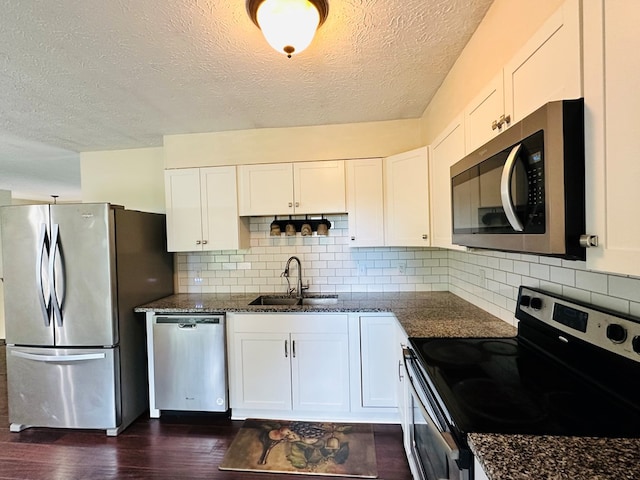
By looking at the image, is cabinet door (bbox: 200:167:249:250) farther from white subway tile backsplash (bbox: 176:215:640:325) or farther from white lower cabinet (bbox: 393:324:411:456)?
white lower cabinet (bbox: 393:324:411:456)

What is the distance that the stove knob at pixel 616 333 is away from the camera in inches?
39.0

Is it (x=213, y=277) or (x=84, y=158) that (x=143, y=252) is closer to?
(x=213, y=277)

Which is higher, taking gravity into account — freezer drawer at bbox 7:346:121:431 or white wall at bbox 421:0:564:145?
white wall at bbox 421:0:564:145

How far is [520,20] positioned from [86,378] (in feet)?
11.5

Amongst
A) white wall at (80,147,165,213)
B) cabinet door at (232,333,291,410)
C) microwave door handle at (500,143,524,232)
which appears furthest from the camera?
white wall at (80,147,165,213)

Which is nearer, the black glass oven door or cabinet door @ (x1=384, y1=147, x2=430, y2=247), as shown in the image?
the black glass oven door

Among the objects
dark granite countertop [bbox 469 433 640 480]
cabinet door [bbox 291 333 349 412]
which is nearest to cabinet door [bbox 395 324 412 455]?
cabinet door [bbox 291 333 349 412]

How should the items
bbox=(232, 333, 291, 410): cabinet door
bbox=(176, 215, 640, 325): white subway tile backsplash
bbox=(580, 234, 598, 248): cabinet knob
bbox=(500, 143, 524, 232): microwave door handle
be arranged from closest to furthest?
1. bbox=(580, 234, 598, 248): cabinet knob
2. bbox=(500, 143, 524, 232): microwave door handle
3. bbox=(232, 333, 291, 410): cabinet door
4. bbox=(176, 215, 640, 325): white subway tile backsplash

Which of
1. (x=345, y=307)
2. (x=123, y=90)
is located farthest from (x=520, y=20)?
(x=123, y=90)

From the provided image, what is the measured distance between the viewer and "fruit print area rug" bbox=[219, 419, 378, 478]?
2.02 meters

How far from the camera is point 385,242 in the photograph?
275 cm

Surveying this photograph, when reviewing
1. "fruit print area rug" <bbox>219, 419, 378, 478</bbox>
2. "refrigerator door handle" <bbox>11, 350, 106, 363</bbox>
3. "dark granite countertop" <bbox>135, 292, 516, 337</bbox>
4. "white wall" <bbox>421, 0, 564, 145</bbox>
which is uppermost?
"white wall" <bbox>421, 0, 564, 145</bbox>

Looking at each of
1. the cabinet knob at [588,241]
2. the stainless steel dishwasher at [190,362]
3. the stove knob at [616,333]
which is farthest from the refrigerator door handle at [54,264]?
the stove knob at [616,333]

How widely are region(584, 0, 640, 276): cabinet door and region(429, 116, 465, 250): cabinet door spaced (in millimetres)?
938
